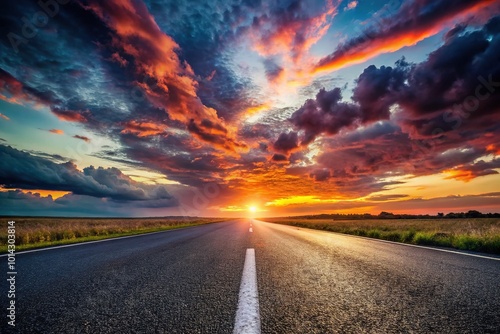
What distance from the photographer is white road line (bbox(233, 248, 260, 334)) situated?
5.70ft

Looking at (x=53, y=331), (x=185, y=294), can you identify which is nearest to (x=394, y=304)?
(x=185, y=294)

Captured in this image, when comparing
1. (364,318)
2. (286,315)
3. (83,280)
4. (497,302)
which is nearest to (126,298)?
(83,280)

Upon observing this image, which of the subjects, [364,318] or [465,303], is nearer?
[364,318]

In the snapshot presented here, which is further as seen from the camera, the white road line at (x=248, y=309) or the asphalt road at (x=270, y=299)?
the asphalt road at (x=270, y=299)

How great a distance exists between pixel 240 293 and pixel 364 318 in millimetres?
1247

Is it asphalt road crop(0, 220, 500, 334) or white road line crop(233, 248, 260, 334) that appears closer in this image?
white road line crop(233, 248, 260, 334)

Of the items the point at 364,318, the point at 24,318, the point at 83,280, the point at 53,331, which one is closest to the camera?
the point at 53,331

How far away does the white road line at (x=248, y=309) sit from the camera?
1.74 meters

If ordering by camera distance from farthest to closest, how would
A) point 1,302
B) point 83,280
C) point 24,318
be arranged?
point 83,280 → point 1,302 → point 24,318

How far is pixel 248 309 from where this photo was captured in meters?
2.16

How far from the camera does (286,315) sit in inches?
80.1

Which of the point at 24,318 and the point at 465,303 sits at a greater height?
the point at 465,303

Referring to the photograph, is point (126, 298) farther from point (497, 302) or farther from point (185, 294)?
point (497, 302)

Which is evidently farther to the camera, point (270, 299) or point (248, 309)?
point (270, 299)
